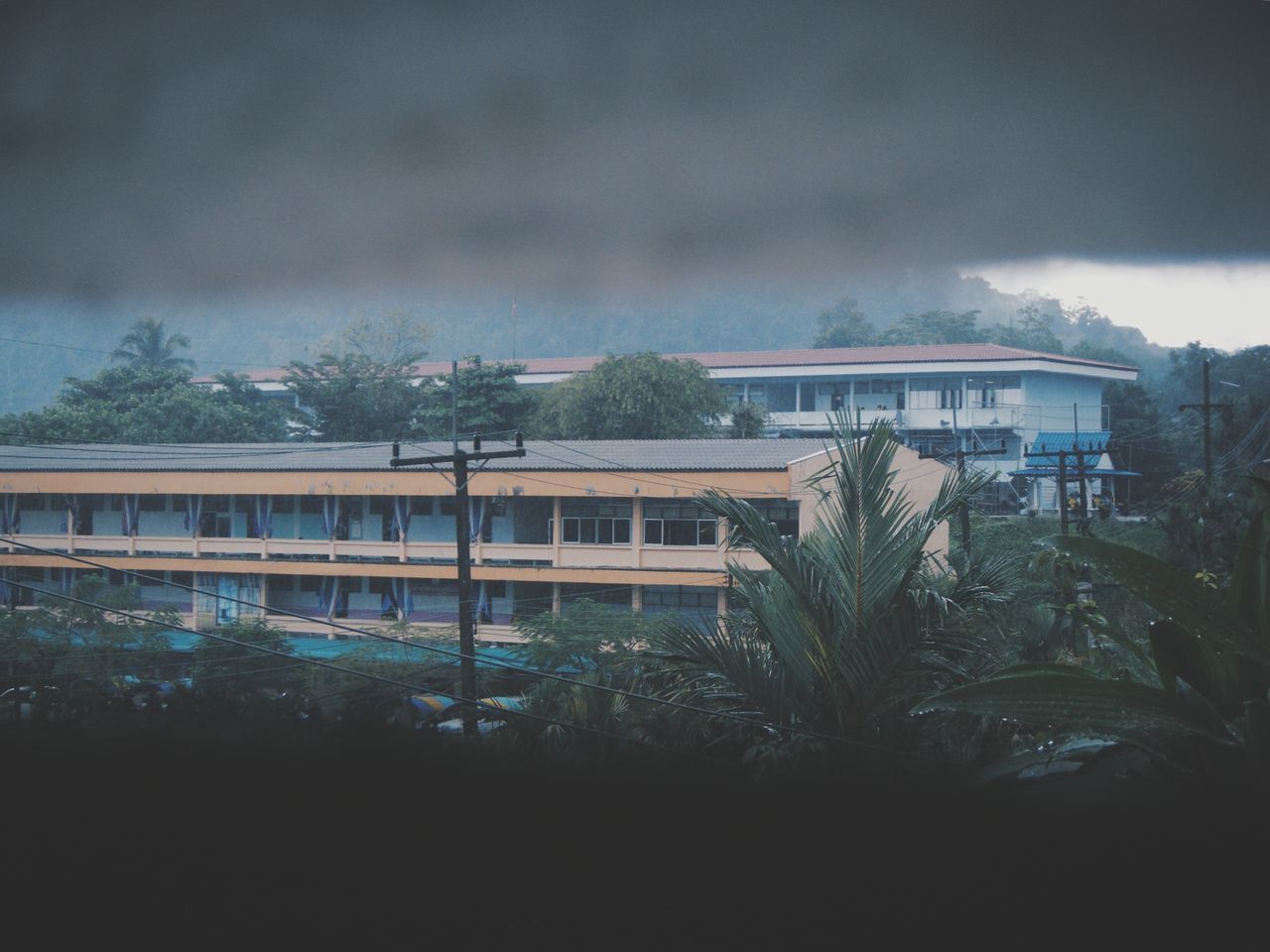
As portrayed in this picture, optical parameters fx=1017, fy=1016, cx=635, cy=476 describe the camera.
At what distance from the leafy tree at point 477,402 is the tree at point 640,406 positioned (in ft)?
1.50

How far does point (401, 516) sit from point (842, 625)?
7632mm

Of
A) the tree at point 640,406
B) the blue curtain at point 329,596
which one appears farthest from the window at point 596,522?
the blue curtain at point 329,596

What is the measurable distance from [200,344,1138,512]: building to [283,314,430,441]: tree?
0.79 metres

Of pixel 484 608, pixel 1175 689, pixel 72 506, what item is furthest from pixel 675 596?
pixel 1175 689

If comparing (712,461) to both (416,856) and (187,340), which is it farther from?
(416,856)

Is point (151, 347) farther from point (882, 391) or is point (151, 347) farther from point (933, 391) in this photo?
point (933, 391)

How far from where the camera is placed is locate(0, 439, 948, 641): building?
7996 mm

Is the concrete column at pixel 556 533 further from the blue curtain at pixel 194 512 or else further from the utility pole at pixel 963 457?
the blue curtain at pixel 194 512

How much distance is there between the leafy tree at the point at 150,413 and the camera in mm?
8305

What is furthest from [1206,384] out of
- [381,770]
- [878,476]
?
Answer: [381,770]

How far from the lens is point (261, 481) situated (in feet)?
27.2

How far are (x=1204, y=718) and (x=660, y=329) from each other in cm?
1017

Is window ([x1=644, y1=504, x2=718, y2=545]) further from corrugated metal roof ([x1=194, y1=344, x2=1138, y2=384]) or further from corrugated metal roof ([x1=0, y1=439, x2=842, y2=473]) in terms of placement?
corrugated metal roof ([x1=194, y1=344, x2=1138, y2=384])

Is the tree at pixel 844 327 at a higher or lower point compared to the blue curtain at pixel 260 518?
higher
